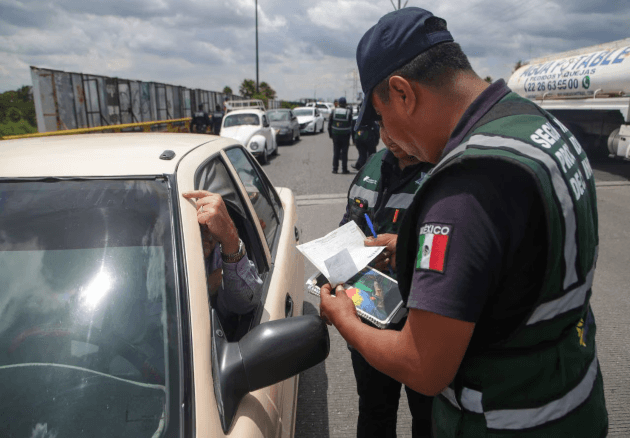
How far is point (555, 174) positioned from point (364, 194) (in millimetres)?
1333

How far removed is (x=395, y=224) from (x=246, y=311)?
30.9 inches

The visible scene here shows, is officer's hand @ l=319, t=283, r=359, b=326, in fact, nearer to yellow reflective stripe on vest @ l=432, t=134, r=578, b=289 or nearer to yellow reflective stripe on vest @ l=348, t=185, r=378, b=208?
yellow reflective stripe on vest @ l=432, t=134, r=578, b=289

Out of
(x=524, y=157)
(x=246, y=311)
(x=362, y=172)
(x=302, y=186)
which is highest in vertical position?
(x=524, y=157)

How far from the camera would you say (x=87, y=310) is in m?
1.28

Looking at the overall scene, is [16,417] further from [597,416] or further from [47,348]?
[597,416]

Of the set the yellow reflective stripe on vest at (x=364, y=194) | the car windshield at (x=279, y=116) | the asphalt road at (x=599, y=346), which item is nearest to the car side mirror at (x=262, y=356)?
the yellow reflective stripe on vest at (x=364, y=194)

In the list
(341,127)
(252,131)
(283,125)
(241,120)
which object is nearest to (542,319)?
(341,127)

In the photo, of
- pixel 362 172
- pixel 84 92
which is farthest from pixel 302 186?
pixel 84 92

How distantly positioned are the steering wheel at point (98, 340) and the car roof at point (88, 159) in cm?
60

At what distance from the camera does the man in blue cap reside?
37.4 inches

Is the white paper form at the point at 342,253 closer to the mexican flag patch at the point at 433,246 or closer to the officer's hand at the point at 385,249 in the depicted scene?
the officer's hand at the point at 385,249

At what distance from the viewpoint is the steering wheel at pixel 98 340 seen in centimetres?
121

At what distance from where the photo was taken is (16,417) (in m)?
1.10

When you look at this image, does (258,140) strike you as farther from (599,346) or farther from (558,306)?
(558,306)
